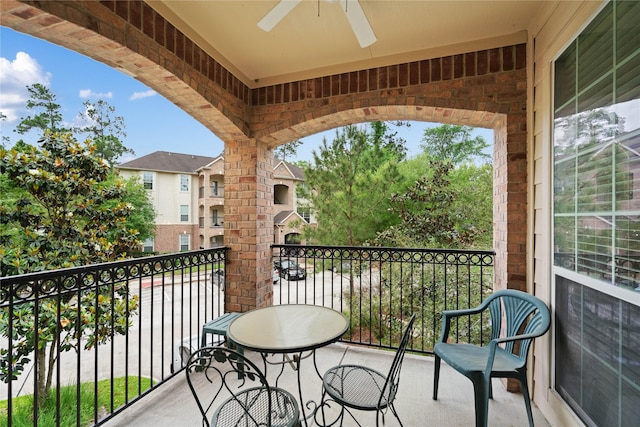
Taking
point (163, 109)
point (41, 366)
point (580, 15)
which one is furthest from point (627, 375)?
point (163, 109)

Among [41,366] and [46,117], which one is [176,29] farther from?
[46,117]

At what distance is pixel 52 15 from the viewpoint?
53.3 inches

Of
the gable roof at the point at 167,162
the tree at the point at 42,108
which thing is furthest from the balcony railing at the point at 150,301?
the gable roof at the point at 167,162

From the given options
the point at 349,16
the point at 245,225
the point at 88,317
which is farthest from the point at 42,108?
the point at 349,16

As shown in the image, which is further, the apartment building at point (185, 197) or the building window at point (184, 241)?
the building window at point (184, 241)

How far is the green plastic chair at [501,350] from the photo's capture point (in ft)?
4.91

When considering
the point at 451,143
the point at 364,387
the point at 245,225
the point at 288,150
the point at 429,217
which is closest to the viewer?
the point at 364,387

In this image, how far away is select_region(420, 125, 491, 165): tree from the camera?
8.93 m

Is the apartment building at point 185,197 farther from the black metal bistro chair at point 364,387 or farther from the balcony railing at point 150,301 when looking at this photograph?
the black metal bistro chair at point 364,387

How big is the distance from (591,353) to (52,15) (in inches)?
122

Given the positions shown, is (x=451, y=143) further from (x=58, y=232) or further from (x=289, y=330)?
(x=58, y=232)

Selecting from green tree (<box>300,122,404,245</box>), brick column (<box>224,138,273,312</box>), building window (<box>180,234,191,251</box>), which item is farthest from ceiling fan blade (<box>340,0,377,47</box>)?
building window (<box>180,234,191,251</box>)

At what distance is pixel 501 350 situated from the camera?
6.17 feet

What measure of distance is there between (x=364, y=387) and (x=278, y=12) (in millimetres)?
2092
